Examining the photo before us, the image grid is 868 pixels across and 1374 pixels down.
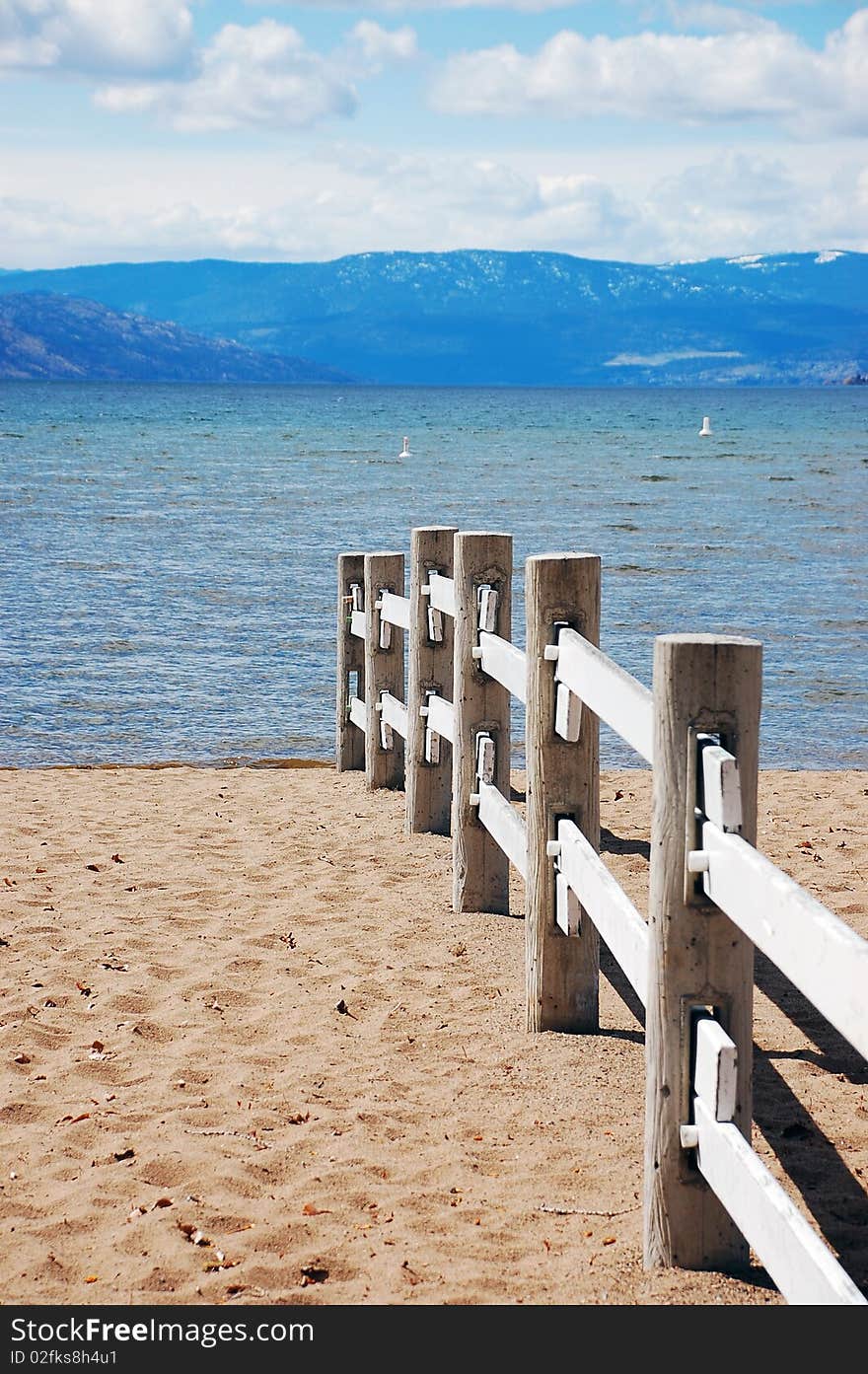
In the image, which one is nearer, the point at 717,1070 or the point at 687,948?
the point at 717,1070

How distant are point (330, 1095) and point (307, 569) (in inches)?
783

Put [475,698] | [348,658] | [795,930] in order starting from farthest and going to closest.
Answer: [348,658]
[475,698]
[795,930]

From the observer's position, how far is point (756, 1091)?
4.99 meters

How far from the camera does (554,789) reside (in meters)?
5.23

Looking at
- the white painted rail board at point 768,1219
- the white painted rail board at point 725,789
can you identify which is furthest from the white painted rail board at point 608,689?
the white painted rail board at point 768,1219

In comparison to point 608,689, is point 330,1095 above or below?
below

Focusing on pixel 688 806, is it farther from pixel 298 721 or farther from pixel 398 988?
pixel 298 721

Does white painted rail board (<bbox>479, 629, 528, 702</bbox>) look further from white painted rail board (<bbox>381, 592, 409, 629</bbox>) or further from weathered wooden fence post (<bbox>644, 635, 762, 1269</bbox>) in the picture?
white painted rail board (<bbox>381, 592, 409, 629</bbox>)

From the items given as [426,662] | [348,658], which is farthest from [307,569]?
[426,662]

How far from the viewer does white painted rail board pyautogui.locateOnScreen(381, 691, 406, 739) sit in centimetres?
906

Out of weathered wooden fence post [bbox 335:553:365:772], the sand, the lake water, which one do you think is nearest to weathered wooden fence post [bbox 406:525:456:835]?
the sand

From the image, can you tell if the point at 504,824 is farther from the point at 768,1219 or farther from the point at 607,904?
the point at 768,1219

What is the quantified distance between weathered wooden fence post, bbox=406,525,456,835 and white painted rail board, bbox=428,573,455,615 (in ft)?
0.44

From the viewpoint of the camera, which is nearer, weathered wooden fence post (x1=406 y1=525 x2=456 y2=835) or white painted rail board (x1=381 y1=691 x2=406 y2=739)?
weathered wooden fence post (x1=406 y1=525 x2=456 y2=835)
